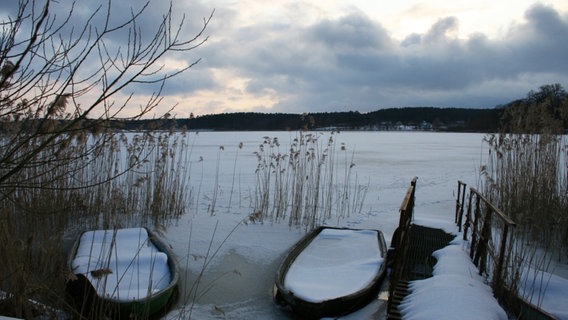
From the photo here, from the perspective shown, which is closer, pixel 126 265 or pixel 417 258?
pixel 126 265

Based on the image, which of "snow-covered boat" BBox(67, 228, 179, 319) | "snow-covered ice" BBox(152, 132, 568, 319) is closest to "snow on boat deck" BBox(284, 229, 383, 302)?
"snow-covered ice" BBox(152, 132, 568, 319)

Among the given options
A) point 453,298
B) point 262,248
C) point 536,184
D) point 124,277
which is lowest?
point 262,248

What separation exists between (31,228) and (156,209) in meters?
2.08

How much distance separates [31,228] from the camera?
4.97 m

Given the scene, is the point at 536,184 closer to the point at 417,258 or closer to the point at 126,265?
the point at 417,258

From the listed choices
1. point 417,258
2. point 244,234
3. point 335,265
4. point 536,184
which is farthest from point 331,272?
point 536,184

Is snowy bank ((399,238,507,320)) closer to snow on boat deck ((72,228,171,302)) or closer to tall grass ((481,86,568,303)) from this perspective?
tall grass ((481,86,568,303))

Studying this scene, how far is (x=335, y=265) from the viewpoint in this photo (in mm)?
4980

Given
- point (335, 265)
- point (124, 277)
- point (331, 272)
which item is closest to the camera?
point (124, 277)

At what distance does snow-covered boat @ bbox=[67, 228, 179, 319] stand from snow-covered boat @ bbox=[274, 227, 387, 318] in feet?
4.00

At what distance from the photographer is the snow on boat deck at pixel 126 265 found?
3.83 metres

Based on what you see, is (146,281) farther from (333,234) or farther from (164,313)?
(333,234)

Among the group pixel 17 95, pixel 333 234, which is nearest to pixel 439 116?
pixel 333 234

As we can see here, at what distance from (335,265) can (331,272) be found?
10.5 inches
